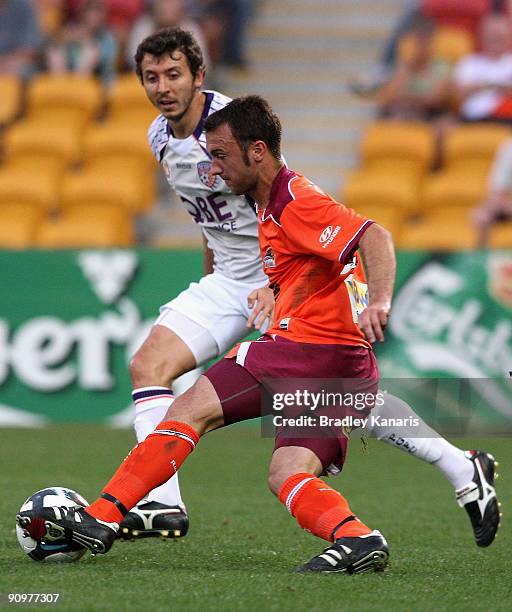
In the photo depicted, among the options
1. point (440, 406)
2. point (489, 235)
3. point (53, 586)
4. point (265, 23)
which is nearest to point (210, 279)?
point (440, 406)

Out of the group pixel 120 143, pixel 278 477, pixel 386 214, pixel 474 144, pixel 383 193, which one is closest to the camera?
pixel 278 477

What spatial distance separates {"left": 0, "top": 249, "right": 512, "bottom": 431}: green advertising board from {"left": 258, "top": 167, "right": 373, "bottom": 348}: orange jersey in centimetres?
505

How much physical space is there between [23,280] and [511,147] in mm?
4323

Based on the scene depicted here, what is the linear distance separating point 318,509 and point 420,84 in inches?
340

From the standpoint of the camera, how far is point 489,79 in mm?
12305

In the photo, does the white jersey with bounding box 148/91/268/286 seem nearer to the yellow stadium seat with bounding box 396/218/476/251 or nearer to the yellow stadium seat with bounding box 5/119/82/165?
the yellow stadium seat with bounding box 396/218/476/251

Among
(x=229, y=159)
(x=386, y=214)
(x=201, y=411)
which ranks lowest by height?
(x=386, y=214)

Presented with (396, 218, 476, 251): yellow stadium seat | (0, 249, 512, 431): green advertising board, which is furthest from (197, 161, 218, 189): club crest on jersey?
(396, 218, 476, 251): yellow stadium seat

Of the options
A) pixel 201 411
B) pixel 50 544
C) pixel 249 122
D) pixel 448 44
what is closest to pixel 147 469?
pixel 201 411

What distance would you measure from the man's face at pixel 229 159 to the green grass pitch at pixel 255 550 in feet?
4.74

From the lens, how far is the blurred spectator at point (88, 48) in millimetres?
13930

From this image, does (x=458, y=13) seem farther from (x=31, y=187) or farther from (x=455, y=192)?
(x=31, y=187)

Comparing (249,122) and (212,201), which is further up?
(249,122)

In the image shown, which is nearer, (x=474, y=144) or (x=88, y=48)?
(x=474, y=144)
